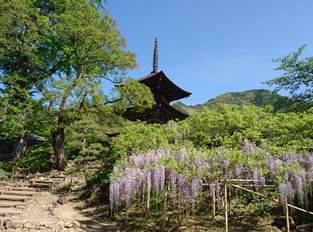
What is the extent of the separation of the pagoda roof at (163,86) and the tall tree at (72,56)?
3.21m

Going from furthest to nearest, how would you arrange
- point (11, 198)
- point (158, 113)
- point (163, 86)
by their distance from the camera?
Answer: point (163, 86) → point (158, 113) → point (11, 198)

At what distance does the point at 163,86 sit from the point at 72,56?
8.49m

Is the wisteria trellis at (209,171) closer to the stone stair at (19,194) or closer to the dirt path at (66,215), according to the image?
the dirt path at (66,215)

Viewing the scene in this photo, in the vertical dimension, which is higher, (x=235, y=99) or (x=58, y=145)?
(x=235, y=99)

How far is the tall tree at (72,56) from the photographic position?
1347cm

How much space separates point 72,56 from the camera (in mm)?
17516

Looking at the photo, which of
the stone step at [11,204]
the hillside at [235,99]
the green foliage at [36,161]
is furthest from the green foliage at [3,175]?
the hillside at [235,99]

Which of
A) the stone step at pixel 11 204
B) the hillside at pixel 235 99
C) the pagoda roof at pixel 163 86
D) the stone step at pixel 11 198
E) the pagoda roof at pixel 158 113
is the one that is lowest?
the stone step at pixel 11 204

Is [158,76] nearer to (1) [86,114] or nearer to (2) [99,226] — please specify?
(1) [86,114]

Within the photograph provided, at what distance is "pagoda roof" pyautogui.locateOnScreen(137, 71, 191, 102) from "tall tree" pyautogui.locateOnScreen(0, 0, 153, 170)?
3213 mm

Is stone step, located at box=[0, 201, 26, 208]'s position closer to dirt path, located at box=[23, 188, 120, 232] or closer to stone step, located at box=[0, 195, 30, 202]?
dirt path, located at box=[23, 188, 120, 232]

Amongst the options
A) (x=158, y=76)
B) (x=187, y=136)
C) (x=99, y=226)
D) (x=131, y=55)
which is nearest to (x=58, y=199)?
(x=99, y=226)

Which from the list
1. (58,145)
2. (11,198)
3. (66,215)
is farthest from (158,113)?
(11,198)

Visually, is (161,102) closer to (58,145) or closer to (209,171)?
(58,145)
